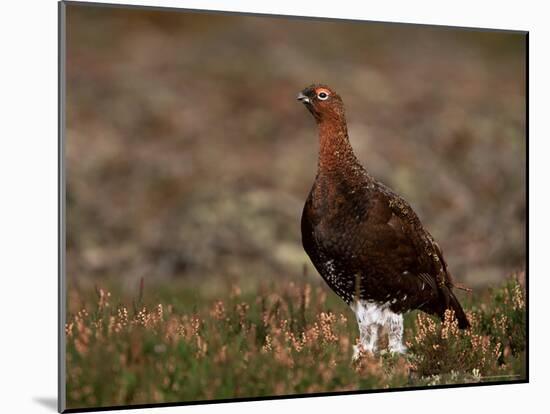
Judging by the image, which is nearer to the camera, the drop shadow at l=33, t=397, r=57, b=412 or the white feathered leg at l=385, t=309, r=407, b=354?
the drop shadow at l=33, t=397, r=57, b=412

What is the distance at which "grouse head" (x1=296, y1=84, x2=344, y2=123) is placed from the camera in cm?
663

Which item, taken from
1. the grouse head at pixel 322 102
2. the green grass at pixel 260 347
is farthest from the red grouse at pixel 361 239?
the green grass at pixel 260 347

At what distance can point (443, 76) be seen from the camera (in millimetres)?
7316

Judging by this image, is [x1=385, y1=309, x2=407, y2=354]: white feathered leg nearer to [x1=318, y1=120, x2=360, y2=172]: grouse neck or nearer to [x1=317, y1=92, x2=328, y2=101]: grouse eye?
[x1=318, y1=120, x2=360, y2=172]: grouse neck

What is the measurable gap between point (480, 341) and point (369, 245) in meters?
1.21

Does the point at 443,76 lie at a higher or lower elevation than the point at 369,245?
higher

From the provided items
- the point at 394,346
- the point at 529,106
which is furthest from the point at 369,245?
the point at 529,106

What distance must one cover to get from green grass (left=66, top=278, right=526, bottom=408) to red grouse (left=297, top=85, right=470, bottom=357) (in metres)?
0.19

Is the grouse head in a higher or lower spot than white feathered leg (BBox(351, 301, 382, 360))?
higher

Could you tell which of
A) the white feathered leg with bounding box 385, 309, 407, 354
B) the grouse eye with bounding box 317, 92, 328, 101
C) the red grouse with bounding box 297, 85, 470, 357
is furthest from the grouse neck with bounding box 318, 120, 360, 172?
the white feathered leg with bounding box 385, 309, 407, 354

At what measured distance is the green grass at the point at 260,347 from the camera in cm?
607

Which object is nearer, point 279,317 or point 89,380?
point 89,380

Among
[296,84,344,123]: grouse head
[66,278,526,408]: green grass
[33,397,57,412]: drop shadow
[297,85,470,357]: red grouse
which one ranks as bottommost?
[33,397,57,412]: drop shadow

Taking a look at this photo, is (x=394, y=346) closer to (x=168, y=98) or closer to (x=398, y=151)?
(x=398, y=151)
